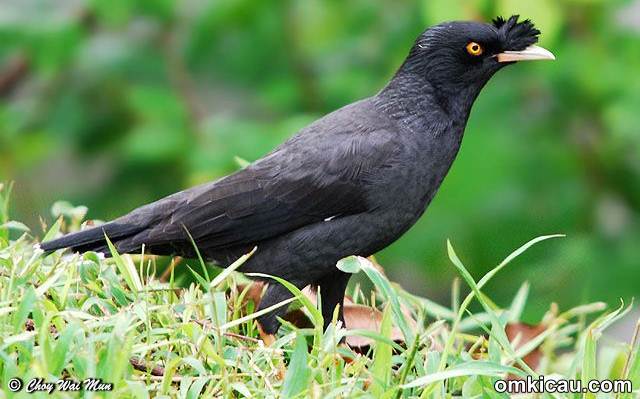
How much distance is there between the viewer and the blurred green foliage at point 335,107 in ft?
19.8

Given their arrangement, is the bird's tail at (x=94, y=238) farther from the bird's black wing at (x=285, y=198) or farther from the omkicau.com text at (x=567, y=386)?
the omkicau.com text at (x=567, y=386)

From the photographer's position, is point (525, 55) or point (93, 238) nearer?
point (93, 238)

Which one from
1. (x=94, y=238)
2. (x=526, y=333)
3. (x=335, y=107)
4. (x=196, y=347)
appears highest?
(x=335, y=107)

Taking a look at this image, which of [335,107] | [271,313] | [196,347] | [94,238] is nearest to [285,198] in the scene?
[271,313]

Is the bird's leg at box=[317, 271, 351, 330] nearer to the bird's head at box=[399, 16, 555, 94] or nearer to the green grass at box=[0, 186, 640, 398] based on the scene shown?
the green grass at box=[0, 186, 640, 398]

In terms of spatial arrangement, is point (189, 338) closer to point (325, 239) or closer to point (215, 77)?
point (325, 239)

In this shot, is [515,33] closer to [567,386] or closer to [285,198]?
[285,198]

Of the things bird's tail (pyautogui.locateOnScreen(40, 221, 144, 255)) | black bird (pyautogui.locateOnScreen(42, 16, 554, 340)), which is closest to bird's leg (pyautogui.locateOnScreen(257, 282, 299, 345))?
black bird (pyautogui.locateOnScreen(42, 16, 554, 340))

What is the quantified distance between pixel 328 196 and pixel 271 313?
58 centimetres

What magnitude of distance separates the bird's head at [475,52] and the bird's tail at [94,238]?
1288 millimetres

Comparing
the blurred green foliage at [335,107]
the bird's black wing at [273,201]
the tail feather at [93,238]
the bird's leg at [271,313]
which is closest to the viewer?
the bird's leg at [271,313]

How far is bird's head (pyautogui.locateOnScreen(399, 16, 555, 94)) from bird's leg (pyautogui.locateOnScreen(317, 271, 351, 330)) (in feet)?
2.81

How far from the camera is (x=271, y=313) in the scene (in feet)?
11.5

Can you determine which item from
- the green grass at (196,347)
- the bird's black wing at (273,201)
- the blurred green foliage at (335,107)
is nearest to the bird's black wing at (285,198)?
the bird's black wing at (273,201)
